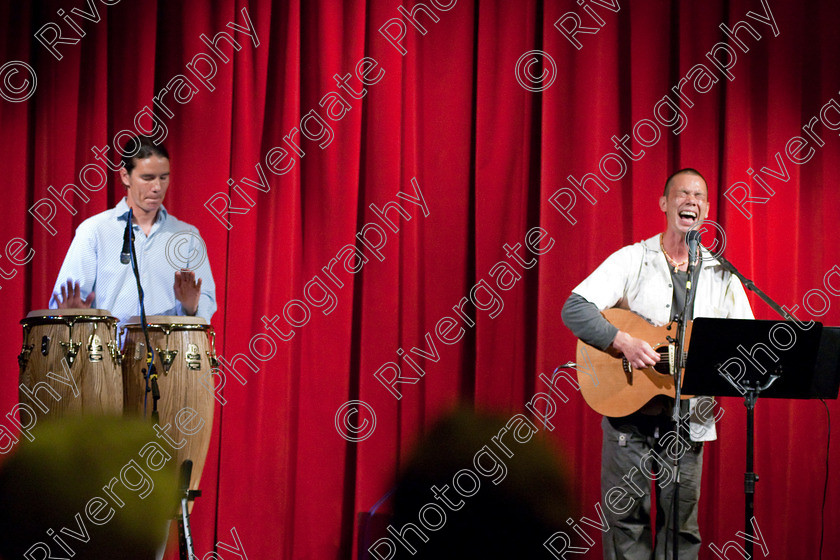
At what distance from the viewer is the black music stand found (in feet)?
9.11

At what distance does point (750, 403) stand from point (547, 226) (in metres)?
1.63

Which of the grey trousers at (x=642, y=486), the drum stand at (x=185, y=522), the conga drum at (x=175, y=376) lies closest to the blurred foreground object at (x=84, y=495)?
the drum stand at (x=185, y=522)

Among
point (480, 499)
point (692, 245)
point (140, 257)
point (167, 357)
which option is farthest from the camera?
point (140, 257)

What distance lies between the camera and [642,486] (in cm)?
335

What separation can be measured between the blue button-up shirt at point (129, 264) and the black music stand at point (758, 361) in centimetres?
230

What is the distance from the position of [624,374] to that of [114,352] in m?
2.09

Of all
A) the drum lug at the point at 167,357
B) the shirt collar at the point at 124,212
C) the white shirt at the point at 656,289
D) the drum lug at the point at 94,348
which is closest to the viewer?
the drum lug at the point at 94,348

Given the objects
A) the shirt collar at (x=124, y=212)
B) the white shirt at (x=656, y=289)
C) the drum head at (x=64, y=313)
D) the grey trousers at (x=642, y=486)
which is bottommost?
the grey trousers at (x=642, y=486)

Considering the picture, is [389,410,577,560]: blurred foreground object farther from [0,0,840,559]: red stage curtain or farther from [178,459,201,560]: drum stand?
[0,0,840,559]: red stage curtain

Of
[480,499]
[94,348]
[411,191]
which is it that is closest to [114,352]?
[94,348]

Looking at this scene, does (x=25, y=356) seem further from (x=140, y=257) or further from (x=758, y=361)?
(x=758, y=361)

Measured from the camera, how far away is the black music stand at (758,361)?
2777 millimetres

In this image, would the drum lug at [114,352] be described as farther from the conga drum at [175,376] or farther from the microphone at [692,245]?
the microphone at [692,245]

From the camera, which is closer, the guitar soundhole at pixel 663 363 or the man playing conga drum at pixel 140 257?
the guitar soundhole at pixel 663 363
